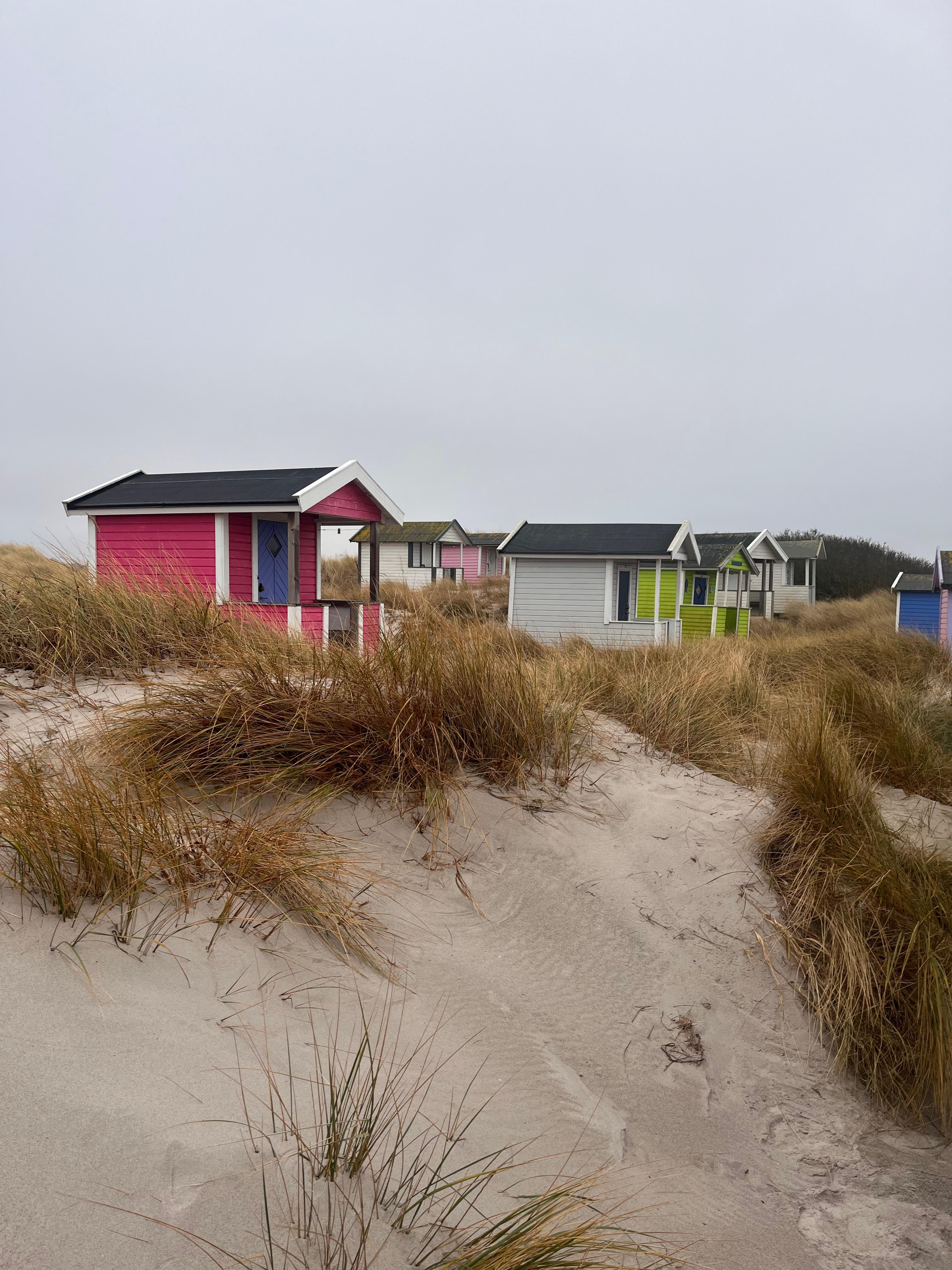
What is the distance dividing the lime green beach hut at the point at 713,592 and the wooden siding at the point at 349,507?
16053 millimetres

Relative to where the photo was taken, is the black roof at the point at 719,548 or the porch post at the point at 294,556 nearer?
the porch post at the point at 294,556

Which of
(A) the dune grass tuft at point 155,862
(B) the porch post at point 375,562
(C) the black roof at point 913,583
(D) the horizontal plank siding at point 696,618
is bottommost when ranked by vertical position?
(D) the horizontal plank siding at point 696,618

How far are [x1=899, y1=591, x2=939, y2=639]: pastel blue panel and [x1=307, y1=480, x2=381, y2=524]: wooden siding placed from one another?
1817cm

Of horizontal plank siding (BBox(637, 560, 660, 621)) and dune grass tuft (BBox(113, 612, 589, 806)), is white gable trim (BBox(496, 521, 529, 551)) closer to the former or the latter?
horizontal plank siding (BBox(637, 560, 660, 621))

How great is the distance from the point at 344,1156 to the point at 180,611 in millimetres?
5427

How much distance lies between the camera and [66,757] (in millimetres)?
4258

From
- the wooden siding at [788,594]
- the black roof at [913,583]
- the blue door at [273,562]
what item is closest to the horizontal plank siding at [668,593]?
the black roof at [913,583]

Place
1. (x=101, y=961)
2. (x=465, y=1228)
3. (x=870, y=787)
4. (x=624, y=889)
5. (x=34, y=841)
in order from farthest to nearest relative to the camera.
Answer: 1. (x=870, y=787)
2. (x=624, y=889)
3. (x=34, y=841)
4. (x=101, y=961)
5. (x=465, y=1228)

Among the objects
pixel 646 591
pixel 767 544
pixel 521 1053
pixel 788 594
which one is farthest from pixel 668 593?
pixel 521 1053

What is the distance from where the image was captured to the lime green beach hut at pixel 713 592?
99.1 feet

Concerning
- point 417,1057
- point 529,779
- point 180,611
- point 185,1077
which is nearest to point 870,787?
point 529,779

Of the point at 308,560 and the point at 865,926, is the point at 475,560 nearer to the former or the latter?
the point at 308,560

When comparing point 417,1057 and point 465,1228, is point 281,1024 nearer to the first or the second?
point 417,1057

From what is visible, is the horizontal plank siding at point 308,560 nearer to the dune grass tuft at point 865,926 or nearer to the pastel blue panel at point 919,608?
the dune grass tuft at point 865,926
